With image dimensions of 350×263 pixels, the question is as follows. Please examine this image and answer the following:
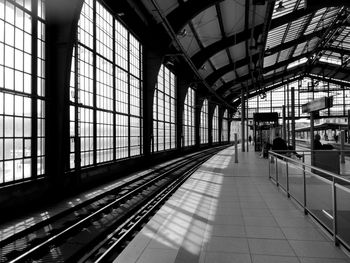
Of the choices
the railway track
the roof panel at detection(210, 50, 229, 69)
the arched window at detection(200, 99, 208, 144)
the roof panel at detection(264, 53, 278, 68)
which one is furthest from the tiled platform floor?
the arched window at detection(200, 99, 208, 144)

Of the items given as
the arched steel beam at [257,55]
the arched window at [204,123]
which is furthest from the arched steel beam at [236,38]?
Answer: the arched window at [204,123]

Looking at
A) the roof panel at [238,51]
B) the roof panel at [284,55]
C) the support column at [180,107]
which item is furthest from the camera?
the roof panel at [284,55]

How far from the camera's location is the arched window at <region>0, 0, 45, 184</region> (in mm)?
7633

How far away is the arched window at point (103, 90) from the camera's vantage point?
36.9 ft

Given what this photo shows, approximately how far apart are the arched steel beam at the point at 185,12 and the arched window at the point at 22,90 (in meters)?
7.73

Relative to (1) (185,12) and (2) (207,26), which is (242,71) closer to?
(2) (207,26)

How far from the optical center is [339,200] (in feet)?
14.0

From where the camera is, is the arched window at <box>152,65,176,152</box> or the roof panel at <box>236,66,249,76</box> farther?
the roof panel at <box>236,66,249,76</box>

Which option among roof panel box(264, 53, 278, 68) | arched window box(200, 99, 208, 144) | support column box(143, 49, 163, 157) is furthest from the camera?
arched window box(200, 99, 208, 144)

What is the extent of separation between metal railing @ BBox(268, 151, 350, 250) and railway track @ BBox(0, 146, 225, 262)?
11.3ft

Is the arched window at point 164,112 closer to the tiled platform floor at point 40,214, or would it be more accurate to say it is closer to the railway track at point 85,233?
the tiled platform floor at point 40,214

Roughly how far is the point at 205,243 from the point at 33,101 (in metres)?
6.46

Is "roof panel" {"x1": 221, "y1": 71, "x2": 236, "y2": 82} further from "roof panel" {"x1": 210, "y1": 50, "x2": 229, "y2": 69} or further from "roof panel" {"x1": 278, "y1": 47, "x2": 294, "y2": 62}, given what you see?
"roof panel" {"x1": 210, "y1": 50, "x2": 229, "y2": 69}

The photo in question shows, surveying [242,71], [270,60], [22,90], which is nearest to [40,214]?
[22,90]
